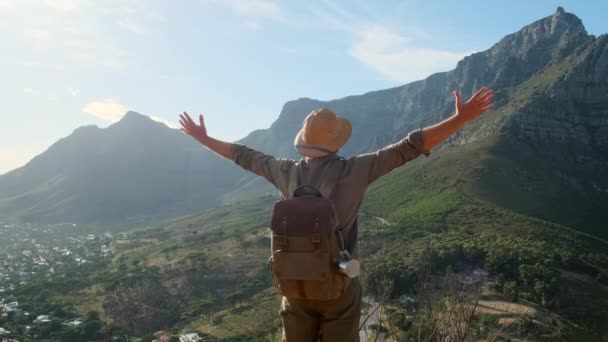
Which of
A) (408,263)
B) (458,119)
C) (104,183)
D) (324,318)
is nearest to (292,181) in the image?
(324,318)

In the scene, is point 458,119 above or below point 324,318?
above

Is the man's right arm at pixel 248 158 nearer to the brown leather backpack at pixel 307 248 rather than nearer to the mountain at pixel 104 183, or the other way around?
the brown leather backpack at pixel 307 248

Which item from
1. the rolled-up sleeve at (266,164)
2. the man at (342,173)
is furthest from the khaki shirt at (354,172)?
the rolled-up sleeve at (266,164)

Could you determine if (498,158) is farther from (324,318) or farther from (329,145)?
(324,318)

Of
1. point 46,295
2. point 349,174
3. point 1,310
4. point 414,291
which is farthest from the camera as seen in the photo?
point 46,295

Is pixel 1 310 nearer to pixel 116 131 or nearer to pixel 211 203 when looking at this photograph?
pixel 211 203

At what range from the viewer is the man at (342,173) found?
8.79ft

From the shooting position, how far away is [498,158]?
6612 cm

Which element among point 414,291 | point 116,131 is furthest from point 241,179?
point 414,291

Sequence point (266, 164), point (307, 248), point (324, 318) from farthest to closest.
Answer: point (266, 164)
point (324, 318)
point (307, 248)

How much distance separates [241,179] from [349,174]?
198 metres

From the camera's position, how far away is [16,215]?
462ft

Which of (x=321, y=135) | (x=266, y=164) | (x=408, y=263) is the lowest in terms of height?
(x=408, y=263)

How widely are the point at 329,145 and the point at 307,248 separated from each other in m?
0.67
